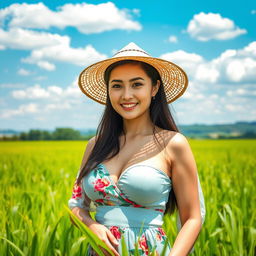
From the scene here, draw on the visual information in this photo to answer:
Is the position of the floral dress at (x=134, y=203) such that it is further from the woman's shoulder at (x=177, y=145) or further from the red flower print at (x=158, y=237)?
the woman's shoulder at (x=177, y=145)

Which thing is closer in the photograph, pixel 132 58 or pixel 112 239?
pixel 112 239

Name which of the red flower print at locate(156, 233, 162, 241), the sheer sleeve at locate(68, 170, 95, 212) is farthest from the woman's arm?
the sheer sleeve at locate(68, 170, 95, 212)

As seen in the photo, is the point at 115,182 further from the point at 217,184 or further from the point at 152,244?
the point at 217,184

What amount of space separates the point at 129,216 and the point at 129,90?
22.8 inches

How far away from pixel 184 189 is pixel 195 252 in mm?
982

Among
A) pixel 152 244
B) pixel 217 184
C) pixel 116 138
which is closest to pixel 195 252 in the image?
pixel 152 244

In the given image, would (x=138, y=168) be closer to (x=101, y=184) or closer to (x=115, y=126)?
(x=101, y=184)

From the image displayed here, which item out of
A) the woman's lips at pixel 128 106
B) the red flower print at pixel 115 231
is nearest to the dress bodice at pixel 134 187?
the red flower print at pixel 115 231

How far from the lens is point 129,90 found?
1647 millimetres

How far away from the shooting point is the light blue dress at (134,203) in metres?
1.50

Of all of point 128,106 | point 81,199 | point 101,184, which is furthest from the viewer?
point 81,199

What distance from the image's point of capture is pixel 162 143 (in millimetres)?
1639

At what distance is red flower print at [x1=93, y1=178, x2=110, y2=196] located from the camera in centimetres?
155

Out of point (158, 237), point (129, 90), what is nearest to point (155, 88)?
point (129, 90)
